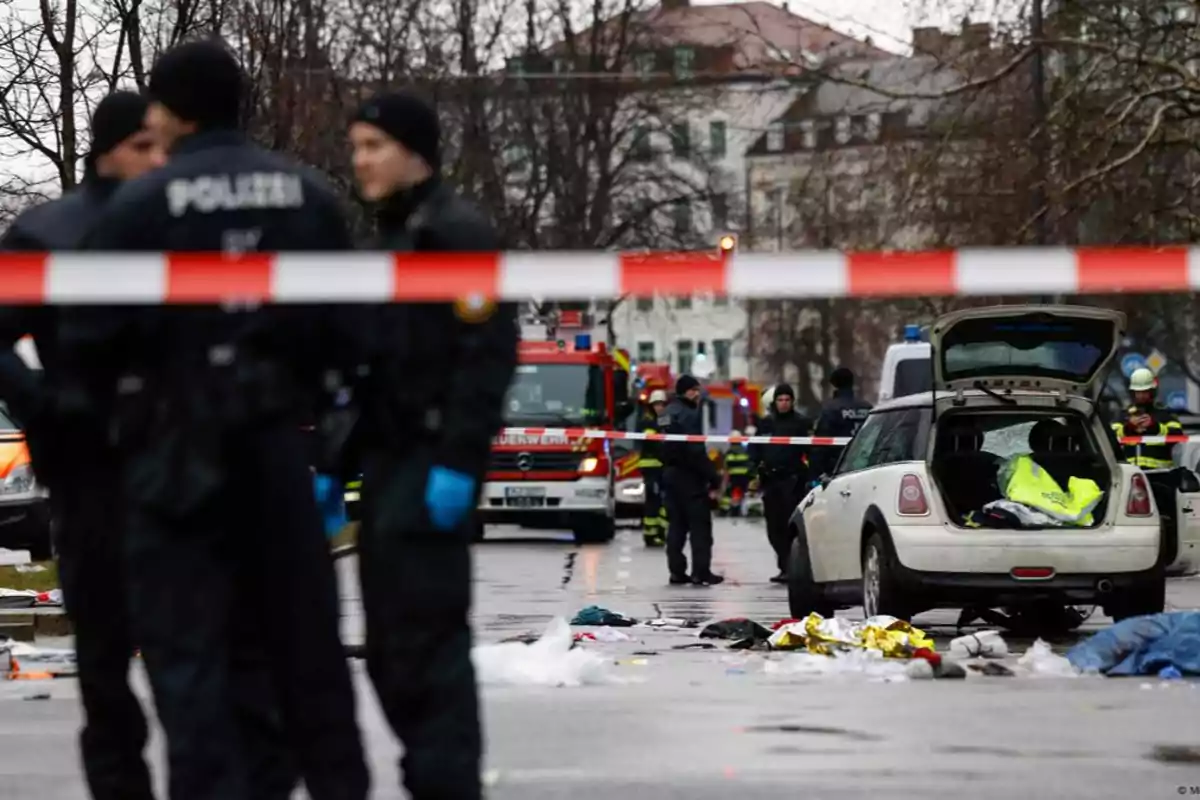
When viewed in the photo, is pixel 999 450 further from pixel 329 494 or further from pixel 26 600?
pixel 329 494

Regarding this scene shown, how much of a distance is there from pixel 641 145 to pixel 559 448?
28732 mm

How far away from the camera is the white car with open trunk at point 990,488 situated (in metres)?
14.3

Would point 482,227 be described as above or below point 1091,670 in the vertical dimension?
above

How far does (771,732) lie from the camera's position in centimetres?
963

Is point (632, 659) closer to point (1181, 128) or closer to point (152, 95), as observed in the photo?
point (152, 95)

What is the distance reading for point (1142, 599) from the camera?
1446 centimetres

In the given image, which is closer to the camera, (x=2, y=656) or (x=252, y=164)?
(x=252, y=164)

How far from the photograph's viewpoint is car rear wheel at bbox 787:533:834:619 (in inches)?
629

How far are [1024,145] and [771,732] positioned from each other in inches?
859

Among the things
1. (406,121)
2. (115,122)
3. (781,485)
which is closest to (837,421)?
(781,485)

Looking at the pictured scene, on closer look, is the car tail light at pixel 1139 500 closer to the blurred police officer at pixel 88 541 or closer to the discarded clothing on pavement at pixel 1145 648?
the discarded clothing on pavement at pixel 1145 648

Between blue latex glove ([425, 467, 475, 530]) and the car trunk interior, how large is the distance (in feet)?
28.9

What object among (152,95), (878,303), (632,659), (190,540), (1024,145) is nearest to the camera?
(190,540)

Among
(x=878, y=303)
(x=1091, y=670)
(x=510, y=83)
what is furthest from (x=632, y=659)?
(x=878, y=303)
